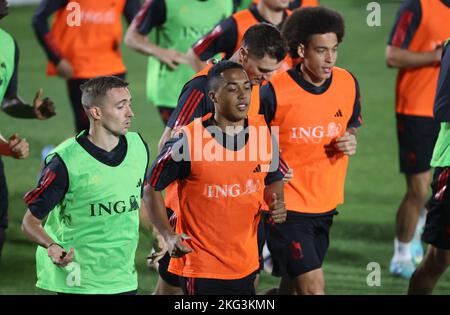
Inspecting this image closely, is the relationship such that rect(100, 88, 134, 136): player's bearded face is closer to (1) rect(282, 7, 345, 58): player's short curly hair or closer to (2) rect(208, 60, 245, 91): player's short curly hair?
(2) rect(208, 60, 245, 91): player's short curly hair

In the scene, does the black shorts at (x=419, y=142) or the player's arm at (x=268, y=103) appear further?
the black shorts at (x=419, y=142)

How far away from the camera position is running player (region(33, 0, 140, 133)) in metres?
9.48

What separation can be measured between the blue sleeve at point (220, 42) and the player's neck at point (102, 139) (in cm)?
196

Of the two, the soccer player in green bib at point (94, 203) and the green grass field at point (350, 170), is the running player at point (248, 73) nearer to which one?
the soccer player in green bib at point (94, 203)

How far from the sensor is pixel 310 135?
20.9 feet

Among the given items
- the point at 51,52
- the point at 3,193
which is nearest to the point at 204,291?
the point at 3,193

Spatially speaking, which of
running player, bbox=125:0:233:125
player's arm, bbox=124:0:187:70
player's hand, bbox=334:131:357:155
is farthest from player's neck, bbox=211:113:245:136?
running player, bbox=125:0:233:125

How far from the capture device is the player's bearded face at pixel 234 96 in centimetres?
545

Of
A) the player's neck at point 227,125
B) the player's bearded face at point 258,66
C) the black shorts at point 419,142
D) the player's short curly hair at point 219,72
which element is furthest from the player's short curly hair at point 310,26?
the black shorts at point 419,142

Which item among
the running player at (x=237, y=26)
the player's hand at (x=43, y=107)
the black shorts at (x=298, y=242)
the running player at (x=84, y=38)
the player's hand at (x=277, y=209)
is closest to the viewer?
the player's hand at (x=277, y=209)

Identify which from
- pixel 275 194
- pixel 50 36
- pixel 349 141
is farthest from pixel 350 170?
pixel 275 194

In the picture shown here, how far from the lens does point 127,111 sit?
5.61 meters

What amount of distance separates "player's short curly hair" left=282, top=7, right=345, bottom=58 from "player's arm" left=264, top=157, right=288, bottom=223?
984 millimetres

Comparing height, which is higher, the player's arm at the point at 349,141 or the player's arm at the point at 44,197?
the player's arm at the point at 349,141
